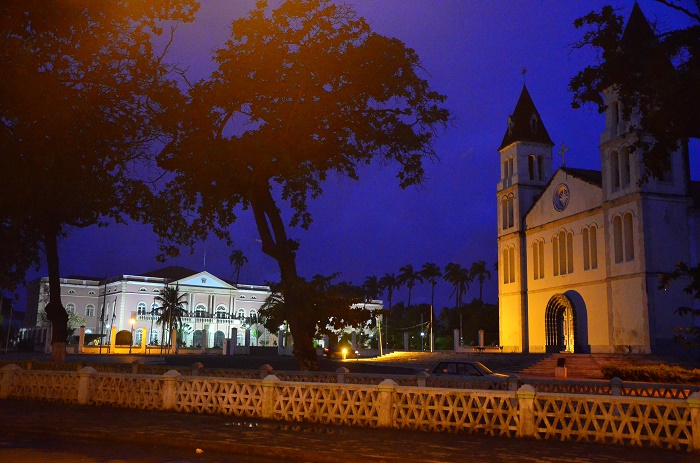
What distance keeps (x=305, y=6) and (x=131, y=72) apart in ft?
16.1

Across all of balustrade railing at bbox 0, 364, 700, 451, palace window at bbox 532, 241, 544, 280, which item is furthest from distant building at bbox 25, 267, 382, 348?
balustrade railing at bbox 0, 364, 700, 451

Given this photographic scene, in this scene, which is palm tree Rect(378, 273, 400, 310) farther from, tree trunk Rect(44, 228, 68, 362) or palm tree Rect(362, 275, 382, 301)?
tree trunk Rect(44, 228, 68, 362)

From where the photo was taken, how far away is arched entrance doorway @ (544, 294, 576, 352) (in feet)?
152

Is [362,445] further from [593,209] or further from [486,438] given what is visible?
[593,209]

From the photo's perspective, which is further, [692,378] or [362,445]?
[692,378]

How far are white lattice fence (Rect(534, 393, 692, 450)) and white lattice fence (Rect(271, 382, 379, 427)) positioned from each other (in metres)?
3.25

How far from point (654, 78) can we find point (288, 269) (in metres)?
10.8

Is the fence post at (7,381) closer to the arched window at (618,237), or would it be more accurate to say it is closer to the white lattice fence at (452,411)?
the white lattice fence at (452,411)

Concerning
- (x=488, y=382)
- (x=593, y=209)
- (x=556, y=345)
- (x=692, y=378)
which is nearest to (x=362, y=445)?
(x=488, y=382)

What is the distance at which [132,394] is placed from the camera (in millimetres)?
15906

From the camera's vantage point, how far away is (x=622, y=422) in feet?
35.8

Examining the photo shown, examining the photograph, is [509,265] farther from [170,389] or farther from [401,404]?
[401,404]

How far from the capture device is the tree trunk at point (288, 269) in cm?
1870

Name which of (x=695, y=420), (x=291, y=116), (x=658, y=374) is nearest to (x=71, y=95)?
(x=291, y=116)
